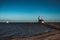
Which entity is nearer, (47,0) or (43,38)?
(43,38)

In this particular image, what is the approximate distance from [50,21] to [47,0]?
487 millimetres

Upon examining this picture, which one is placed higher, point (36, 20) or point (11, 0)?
point (11, 0)

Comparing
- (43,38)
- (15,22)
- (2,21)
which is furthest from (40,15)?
(43,38)

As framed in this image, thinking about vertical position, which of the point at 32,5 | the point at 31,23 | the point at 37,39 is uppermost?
the point at 32,5

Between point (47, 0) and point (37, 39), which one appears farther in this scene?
point (47, 0)

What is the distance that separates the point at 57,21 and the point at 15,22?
98cm

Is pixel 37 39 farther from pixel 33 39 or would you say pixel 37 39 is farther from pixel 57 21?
pixel 57 21

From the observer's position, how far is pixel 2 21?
2619mm

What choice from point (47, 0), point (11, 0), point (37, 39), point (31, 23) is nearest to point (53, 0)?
point (47, 0)

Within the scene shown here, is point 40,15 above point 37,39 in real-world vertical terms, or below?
above

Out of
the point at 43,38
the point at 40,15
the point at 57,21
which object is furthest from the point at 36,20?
the point at 43,38

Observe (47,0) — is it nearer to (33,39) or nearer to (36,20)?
(36,20)

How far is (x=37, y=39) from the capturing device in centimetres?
149

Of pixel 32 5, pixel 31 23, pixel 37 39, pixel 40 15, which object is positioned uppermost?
pixel 32 5
